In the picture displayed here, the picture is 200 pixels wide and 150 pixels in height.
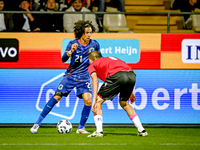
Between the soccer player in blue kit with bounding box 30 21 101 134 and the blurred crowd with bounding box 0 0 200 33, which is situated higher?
the blurred crowd with bounding box 0 0 200 33

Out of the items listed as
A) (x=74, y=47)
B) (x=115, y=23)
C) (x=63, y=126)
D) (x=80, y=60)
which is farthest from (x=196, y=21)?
(x=63, y=126)

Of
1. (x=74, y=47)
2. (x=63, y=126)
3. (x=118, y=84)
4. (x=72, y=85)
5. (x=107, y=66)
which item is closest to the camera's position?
(x=118, y=84)

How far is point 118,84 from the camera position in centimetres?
681

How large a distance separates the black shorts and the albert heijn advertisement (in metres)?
2.45

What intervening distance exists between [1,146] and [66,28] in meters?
4.22

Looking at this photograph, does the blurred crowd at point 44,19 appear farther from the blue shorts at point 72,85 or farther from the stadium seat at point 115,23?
the blue shorts at point 72,85

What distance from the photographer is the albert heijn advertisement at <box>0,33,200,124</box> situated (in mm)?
9227

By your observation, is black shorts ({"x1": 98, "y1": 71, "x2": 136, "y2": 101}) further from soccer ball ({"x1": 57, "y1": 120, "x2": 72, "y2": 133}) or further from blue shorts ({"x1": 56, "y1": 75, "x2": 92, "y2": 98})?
soccer ball ({"x1": 57, "y1": 120, "x2": 72, "y2": 133})

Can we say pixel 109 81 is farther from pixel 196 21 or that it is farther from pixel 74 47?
pixel 196 21

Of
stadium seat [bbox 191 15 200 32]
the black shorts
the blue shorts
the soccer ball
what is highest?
stadium seat [bbox 191 15 200 32]

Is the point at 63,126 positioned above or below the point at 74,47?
below

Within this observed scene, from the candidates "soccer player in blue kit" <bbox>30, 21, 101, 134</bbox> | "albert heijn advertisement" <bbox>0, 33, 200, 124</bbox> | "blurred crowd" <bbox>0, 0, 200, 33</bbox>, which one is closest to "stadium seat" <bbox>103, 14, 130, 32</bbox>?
"blurred crowd" <bbox>0, 0, 200, 33</bbox>

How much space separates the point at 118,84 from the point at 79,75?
131 cm

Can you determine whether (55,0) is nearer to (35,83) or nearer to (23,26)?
(23,26)
